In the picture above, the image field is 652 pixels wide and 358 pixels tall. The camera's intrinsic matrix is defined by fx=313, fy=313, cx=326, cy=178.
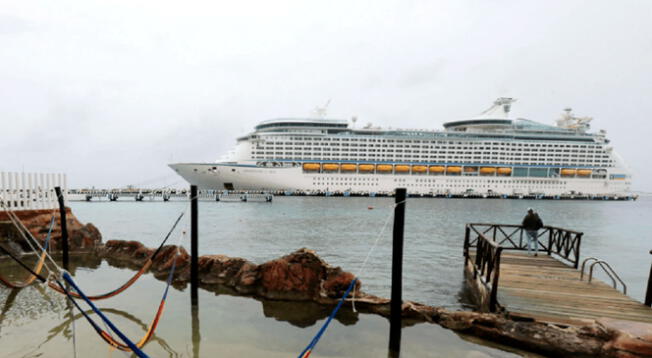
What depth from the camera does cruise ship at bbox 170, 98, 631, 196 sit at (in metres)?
57.1

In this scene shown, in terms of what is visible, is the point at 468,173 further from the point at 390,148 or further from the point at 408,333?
the point at 408,333

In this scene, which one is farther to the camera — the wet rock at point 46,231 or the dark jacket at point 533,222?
the wet rock at point 46,231

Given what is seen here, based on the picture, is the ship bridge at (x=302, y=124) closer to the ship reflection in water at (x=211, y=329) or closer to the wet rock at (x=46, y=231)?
the wet rock at (x=46, y=231)

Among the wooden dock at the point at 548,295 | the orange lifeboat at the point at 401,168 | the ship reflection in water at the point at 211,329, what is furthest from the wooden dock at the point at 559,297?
the orange lifeboat at the point at 401,168

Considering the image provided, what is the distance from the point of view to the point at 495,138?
62969 mm

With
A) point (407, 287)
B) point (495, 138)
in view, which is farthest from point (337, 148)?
point (407, 287)

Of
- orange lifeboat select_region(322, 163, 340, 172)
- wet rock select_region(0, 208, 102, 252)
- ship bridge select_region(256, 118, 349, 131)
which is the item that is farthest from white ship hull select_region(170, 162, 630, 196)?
wet rock select_region(0, 208, 102, 252)

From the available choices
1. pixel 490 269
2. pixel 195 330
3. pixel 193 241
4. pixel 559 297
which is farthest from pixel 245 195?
pixel 559 297

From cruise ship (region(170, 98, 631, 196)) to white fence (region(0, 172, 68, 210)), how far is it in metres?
44.6

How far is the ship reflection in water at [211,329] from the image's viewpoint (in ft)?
16.4

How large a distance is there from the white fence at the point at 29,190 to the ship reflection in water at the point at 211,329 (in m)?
4.16

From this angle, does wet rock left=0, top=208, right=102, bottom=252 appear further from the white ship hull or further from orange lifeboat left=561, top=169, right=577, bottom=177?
orange lifeboat left=561, top=169, right=577, bottom=177

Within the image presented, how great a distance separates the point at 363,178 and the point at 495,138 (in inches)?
1124

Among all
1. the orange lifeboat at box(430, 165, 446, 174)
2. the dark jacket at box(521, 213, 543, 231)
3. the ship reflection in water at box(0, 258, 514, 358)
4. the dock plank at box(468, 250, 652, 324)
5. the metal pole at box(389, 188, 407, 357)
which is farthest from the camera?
the orange lifeboat at box(430, 165, 446, 174)
